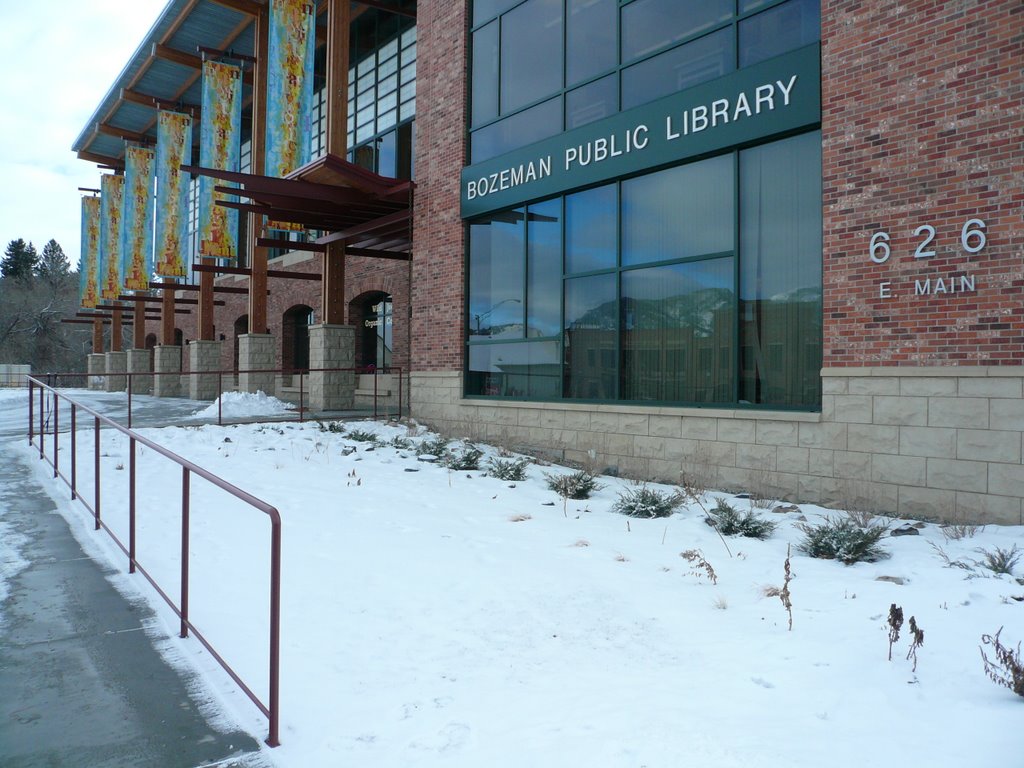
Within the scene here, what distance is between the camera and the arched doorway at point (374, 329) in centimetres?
1978

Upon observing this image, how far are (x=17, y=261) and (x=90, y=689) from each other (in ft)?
315

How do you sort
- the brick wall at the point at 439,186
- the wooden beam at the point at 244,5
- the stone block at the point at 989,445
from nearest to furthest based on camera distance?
the stone block at the point at 989,445, the brick wall at the point at 439,186, the wooden beam at the point at 244,5

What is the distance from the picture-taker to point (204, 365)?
23.4 meters

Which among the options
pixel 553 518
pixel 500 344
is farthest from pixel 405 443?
pixel 553 518

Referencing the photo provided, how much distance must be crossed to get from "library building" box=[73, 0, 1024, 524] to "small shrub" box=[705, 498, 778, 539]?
136 centimetres

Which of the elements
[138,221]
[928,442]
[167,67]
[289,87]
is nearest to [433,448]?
[928,442]

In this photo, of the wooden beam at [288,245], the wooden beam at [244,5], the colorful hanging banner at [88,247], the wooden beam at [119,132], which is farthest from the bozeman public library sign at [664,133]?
the colorful hanging banner at [88,247]

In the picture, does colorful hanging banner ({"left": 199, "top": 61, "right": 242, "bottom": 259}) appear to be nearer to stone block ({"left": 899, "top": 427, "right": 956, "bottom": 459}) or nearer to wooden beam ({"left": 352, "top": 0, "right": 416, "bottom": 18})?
wooden beam ({"left": 352, "top": 0, "right": 416, "bottom": 18})

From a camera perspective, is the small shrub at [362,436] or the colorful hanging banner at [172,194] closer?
the small shrub at [362,436]

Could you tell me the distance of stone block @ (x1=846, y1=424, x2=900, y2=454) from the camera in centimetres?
709

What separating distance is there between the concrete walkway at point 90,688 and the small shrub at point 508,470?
5.02 meters

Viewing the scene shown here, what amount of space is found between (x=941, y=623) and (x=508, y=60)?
10.9 meters

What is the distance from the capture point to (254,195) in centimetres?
1434

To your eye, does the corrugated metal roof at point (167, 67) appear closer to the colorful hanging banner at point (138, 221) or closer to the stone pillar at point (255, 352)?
the colorful hanging banner at point (138, 221)
